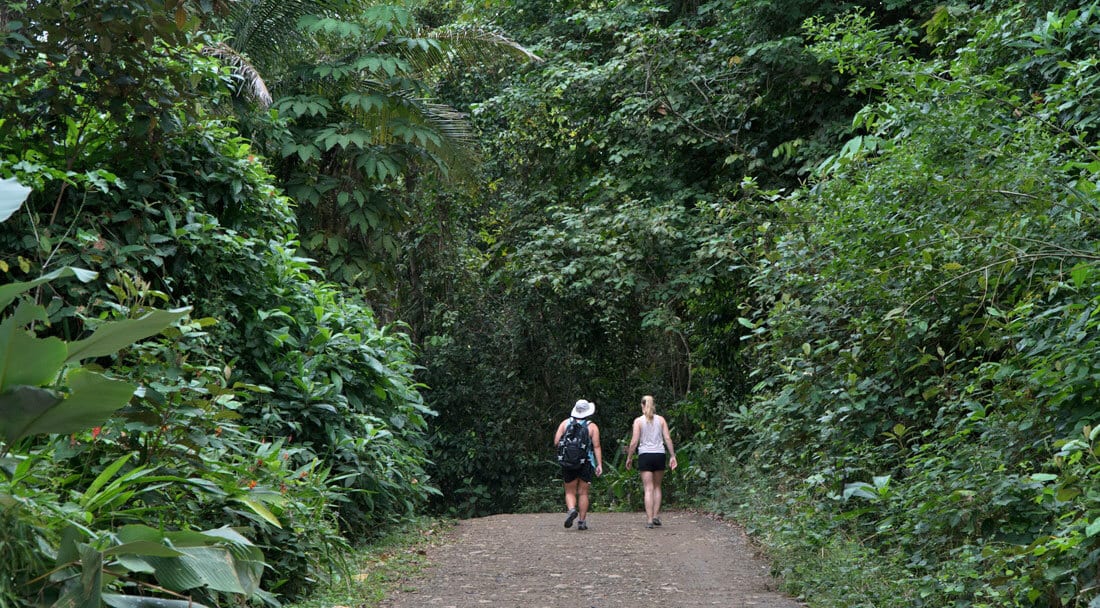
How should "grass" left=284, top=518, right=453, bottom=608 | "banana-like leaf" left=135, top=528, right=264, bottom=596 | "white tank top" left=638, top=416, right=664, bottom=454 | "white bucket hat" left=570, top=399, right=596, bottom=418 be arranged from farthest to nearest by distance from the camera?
"white tank top" left=638, top=416, right=664, bottom=454 < "white bucket hat" left=570, top=399, right=596, bottom=418 < "grass" left=284, top=518, right=453, bottom=608 < "banana-like leaf" left=135, top=528, right=264, bottom=596

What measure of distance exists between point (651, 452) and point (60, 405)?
1017cm

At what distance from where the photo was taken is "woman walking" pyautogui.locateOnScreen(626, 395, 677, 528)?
44.3 ft

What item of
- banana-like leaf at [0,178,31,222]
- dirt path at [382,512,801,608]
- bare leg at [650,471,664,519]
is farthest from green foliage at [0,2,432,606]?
bare leg at [650,471,664,519]

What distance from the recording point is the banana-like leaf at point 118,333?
12.7 ft

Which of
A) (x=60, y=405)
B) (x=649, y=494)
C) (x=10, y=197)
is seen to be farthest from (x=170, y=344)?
(x=649, y=494)

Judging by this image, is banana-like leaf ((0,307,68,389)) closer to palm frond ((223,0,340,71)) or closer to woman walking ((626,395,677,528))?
palm frond ((223,0,340,71))

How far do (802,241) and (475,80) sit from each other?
12.7 m

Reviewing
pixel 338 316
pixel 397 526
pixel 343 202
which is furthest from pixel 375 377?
pixel 343 202

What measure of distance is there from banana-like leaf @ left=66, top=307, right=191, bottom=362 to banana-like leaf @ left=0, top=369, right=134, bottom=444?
10 centimetres

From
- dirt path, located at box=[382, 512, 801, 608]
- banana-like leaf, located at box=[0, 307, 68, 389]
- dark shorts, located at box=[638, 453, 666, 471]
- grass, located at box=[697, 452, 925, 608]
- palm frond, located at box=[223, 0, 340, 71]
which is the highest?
palm frond, located at box=[223, 0, 340, 71]

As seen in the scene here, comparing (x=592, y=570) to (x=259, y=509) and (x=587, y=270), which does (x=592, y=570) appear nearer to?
(x=259, y=509)

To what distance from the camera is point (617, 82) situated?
1606 cm

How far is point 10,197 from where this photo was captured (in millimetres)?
3568

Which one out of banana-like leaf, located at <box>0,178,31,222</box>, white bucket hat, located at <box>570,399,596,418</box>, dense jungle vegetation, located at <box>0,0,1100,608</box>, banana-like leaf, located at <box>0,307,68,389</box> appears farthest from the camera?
white bucket hat, located at <box>570,399,596,418</box>
